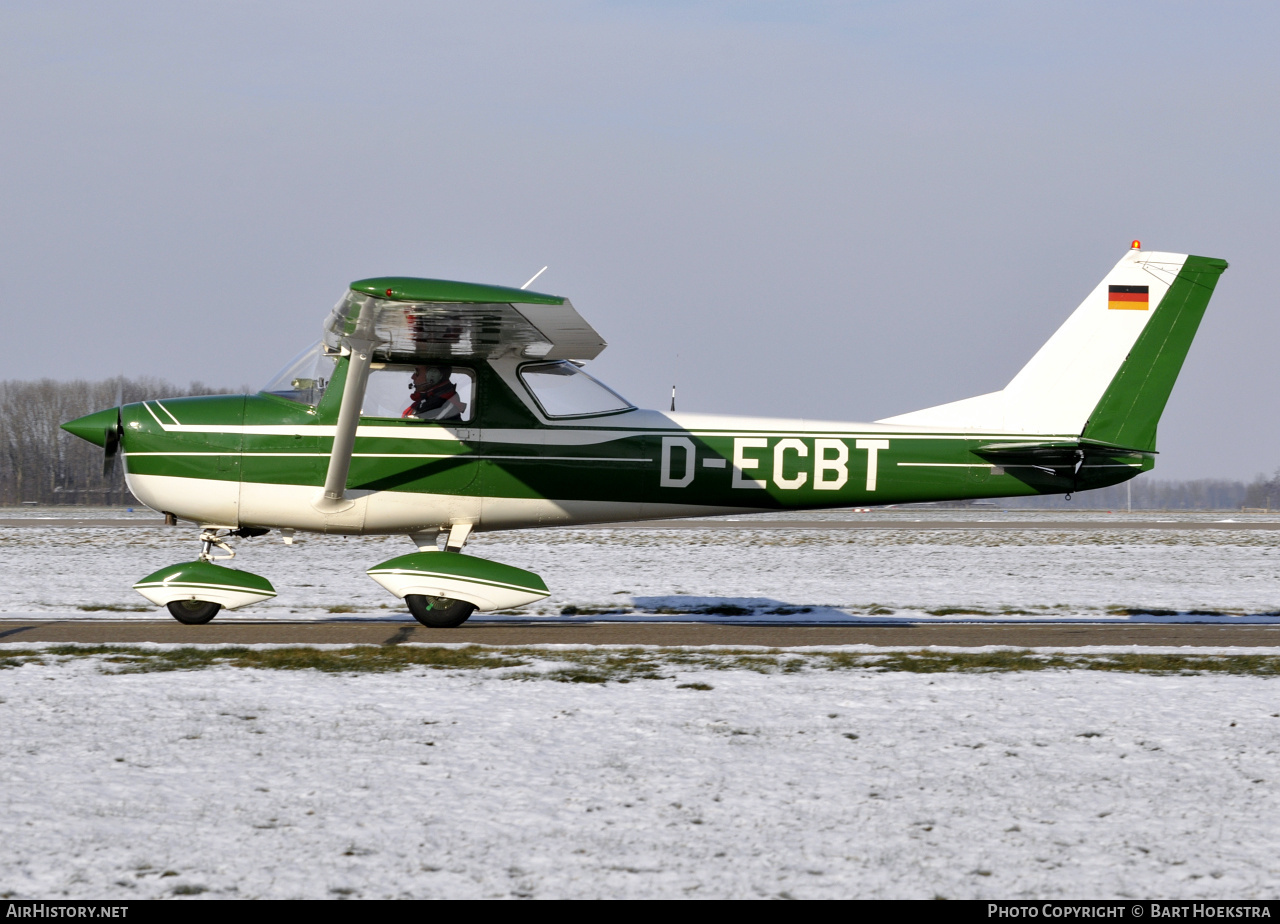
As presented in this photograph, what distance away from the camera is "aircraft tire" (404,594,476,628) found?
31.1ft

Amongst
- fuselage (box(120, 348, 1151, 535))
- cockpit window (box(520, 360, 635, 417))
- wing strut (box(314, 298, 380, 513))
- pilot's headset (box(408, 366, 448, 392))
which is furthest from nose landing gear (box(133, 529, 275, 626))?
cockpit window (box(520, 360, 635, 417))

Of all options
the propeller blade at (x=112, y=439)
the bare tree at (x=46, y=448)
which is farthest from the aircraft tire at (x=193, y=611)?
the bare tree at (x=46, y=448)

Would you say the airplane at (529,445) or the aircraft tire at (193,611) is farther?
the aircraft tire at (193,611)

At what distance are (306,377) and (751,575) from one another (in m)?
8.40

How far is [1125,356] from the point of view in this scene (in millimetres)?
10000

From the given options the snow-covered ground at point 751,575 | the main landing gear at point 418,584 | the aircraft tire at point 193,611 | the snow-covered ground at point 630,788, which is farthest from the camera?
the snow-covered ground at point 751,575

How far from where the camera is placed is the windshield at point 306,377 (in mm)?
9391

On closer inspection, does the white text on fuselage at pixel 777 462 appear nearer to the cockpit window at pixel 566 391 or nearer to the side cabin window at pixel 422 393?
the cockpit window at pixel 566 391

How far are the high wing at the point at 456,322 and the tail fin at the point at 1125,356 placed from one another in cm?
407

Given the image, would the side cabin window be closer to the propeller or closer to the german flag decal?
the propeller

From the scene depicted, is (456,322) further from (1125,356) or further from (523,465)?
(1125,356)

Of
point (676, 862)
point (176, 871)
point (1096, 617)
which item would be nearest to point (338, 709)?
point (176, 871)

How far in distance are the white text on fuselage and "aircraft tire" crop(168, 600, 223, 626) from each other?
13.2ft

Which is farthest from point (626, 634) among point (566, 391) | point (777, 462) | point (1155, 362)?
point (1155, 362)
